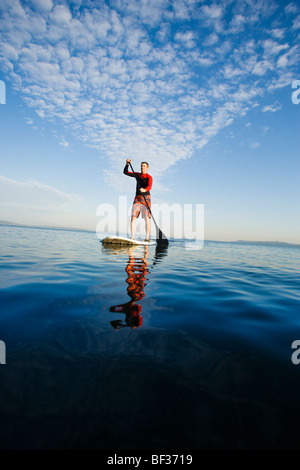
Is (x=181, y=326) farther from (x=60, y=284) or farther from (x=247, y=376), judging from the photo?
(x=60, y=284)

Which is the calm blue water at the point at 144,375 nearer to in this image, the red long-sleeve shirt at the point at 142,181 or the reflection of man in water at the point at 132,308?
the reflection of man in water at the point at 132,308

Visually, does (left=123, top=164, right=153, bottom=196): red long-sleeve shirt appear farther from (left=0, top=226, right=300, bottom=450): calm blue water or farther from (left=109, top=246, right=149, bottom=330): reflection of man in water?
(left=0, top=226, right=300, bottom=450): calm blue water

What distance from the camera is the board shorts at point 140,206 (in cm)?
915

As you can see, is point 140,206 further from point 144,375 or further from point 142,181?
point 144,375

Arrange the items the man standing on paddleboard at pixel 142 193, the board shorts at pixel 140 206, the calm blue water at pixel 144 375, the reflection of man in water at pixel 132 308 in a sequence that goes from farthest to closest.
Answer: the man standing on paddleboard at pixel 142 193 < the board shorts at pixel 140 206 < the reflection of man in water at pixel 132 308 < the calm blue water at pixel 144 375

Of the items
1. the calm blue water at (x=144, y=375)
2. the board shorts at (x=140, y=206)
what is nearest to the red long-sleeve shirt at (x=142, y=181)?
the board shorts at (x=140, y=206)

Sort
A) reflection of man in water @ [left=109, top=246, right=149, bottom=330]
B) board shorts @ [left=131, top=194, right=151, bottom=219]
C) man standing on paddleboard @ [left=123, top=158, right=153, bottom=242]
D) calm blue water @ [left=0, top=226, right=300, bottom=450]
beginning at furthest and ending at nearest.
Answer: man standing on paddleboard @ [left=123, top=158, right=153, bottom=242] → board shorts @ [left=131, top=194, right=151, bottom=219] → reflection of man in water @ [left=109, top=246, right=149, bottom=330] → calm blue water @ [left=0, top=226, right=300, bottom=450]

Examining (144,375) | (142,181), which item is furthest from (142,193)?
(144,375)

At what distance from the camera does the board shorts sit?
9.15 metres

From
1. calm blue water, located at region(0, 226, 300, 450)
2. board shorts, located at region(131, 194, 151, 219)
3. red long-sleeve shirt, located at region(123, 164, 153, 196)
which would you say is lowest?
calm blue water, located at region(0, 226, 300, 450)

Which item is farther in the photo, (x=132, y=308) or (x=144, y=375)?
(x=132, y=308)

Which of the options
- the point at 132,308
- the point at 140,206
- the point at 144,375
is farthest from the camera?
the point at 140,206

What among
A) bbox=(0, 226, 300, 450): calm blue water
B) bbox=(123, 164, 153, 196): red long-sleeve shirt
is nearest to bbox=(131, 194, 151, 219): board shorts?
bbox=(123, 164, 153, 196): red long-sleeve shirt

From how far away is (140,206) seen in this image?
9375 millimetres
